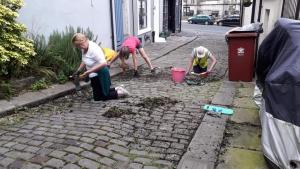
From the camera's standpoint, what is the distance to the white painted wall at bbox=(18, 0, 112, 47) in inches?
271

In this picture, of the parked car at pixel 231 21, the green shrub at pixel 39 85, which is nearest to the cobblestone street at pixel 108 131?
the green shrub at pixel 39 85

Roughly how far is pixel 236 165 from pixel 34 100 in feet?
11.9

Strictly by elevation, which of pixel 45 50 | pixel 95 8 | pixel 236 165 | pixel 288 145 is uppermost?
pixel 95 8

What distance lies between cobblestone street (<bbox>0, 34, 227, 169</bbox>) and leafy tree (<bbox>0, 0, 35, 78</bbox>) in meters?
0.92

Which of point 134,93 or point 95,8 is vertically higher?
point 95,8

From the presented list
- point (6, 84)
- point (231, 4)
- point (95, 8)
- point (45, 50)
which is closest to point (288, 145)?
point (6, 84)

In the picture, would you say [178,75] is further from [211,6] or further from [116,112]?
[211,6]

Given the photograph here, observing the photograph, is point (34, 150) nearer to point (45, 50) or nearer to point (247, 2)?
point (45, 50)

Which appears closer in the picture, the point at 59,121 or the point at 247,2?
the point at 59,121

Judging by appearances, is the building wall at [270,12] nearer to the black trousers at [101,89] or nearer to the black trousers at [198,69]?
the black trousers at [198,69]

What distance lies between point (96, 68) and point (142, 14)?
28.9 feet

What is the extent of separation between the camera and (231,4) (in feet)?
191

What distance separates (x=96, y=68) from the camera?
552 cm

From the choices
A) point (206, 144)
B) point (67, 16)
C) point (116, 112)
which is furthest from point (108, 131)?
point (67, 16)
